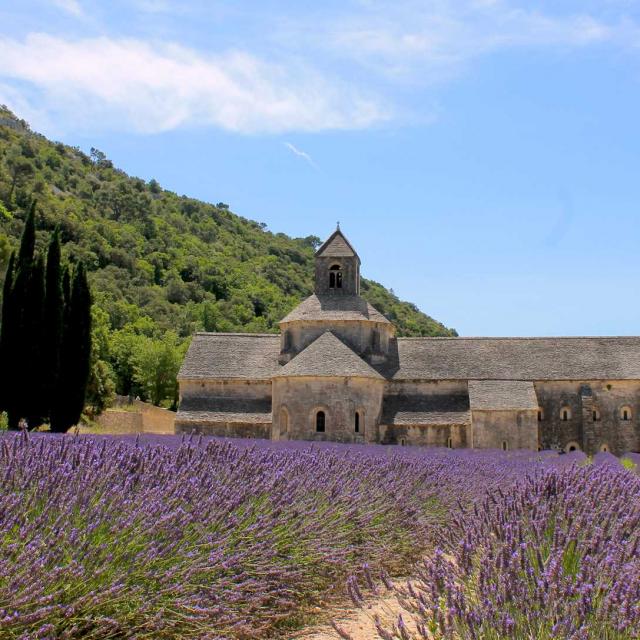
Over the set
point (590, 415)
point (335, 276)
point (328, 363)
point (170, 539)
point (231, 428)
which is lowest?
point (170, 539)

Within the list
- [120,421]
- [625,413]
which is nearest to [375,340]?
[625,413]

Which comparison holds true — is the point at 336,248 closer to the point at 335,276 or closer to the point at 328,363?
the point at 335,276

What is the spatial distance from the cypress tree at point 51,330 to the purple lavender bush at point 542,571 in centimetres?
2796

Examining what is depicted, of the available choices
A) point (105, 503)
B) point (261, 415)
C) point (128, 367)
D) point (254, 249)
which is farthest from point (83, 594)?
Result: point (254, 249)

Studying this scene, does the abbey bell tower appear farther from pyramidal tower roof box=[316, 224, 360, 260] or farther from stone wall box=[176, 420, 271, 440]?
stone wall box=[176, 420, 271, 440]

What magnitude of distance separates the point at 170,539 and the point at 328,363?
2992 centimetres

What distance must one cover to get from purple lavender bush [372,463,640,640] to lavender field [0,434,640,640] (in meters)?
0.01

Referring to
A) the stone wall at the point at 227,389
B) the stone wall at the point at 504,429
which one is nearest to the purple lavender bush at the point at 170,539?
the stone wall at the point at 504,429

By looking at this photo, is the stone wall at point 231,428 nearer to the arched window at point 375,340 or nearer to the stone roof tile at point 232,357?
the stone roof tile at point 232,357

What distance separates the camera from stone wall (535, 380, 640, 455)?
38375 mm

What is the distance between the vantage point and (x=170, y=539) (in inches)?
228

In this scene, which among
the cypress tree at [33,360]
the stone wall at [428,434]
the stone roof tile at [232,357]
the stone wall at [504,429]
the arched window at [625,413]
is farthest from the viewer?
the stone roof tile at [232,357]

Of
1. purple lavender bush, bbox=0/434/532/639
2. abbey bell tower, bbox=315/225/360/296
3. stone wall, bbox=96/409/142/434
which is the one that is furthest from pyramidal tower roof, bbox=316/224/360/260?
purple lavender bush, bbox=0/434/532/639

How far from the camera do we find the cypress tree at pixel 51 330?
3316cm
